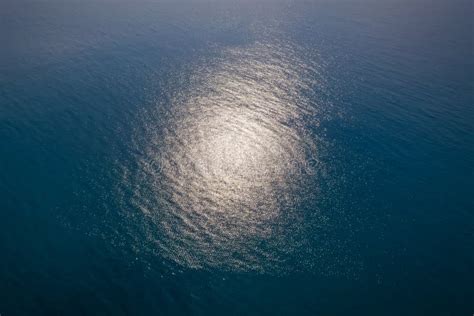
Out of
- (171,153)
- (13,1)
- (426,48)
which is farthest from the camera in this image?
(13,1)

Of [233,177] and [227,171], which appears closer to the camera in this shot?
[233,177]

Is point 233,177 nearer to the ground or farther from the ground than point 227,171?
nearer to the ground

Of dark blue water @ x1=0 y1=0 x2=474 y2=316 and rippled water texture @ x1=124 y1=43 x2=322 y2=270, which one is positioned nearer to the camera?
dark blue water @ x1=0 y1=0 x2=474 y2=316

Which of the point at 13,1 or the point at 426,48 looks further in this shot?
the point at 13,1

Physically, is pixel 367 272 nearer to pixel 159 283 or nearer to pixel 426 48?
pixel 159 283

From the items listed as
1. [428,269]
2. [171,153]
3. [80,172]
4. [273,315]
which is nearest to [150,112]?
[171,153]

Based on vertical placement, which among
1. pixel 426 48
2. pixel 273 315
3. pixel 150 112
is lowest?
pixel 273 315

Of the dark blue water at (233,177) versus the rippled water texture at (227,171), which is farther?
the rippled water texture at (227,171)

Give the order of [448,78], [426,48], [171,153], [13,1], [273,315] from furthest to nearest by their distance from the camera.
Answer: [13,1], [426,48], [448,78], [171,153], [273,315]
